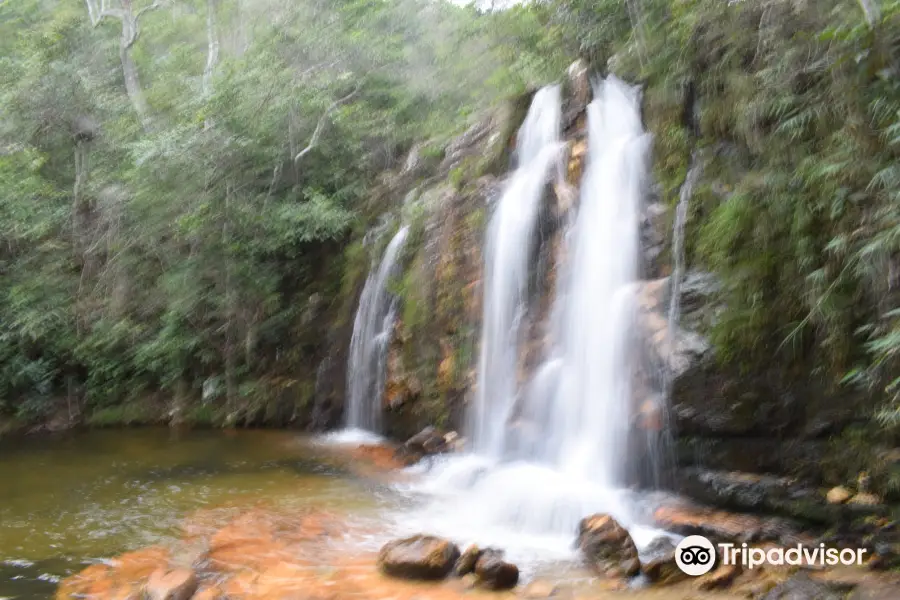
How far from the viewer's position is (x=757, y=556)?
5.72 meters

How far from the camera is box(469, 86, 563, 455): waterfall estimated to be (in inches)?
378

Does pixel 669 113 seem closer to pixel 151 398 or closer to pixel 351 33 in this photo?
pixel 351 33

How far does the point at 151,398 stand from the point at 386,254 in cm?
622

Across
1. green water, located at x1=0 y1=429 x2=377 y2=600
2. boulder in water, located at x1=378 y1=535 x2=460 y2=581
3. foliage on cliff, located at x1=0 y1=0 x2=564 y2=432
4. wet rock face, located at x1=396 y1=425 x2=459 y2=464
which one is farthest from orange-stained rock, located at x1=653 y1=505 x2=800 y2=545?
foliage on cliff, located at x1=0 y1=0 x2=564 y2=432

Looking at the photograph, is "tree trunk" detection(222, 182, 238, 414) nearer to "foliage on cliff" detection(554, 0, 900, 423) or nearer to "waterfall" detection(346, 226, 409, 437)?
"waterfall" detection(346, 226, 409, 437)

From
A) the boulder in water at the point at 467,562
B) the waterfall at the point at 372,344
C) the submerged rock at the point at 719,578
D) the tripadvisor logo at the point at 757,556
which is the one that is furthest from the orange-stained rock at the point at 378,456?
the submerged rock at the point at 719,578

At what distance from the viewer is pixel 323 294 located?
1434cm

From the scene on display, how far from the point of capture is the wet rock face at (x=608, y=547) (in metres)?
5.75

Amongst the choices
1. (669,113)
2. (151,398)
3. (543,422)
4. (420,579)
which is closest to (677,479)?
(543,422)

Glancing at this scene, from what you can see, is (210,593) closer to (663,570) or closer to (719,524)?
(663,570)

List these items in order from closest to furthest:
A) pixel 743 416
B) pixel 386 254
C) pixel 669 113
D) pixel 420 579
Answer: pixel 420 579
pixel 743 416
pixel 669 113
pixel 386 254

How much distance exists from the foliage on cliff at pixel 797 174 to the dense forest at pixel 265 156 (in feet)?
0.14

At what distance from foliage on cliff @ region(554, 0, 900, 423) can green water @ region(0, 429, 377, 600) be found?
195 inches

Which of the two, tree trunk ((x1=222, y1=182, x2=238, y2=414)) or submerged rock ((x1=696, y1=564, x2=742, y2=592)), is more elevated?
tree trunk ((x1=222, y1=182, x2=238, y2=414))
